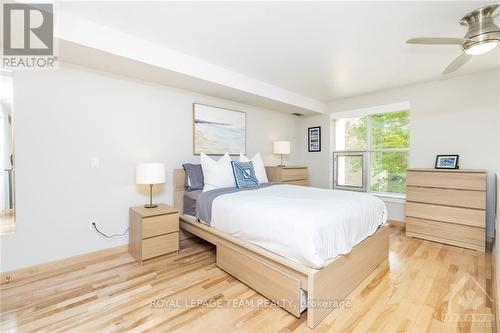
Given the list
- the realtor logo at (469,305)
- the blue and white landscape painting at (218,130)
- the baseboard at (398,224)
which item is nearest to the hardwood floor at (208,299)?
the realtor logo at (469,305)

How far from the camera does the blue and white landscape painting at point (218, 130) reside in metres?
3.40

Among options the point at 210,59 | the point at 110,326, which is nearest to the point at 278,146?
the point at 210,59

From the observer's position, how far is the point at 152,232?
8.11 feet

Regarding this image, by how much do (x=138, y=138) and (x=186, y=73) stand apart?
3.27ft

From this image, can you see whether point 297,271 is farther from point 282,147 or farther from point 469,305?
point 282,147

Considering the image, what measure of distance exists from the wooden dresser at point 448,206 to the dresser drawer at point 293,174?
5.44ft

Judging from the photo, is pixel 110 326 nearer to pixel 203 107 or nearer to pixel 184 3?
pixel 184 3

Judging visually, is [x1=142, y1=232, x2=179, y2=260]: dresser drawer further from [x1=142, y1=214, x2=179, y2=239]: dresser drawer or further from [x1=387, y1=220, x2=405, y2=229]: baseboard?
[x1=387, y1=220, x2=405, y2=229]: baseboard

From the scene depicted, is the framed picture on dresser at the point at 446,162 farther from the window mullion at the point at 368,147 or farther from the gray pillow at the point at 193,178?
the gray pillow at the point at 193,178

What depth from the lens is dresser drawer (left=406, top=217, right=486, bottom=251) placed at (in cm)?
278

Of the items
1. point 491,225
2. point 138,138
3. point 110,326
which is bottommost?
point 110,326

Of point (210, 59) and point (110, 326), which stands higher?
point (210, 59)

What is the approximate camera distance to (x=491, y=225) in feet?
9.67

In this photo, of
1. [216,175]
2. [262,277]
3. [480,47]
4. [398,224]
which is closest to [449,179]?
[398,224]
